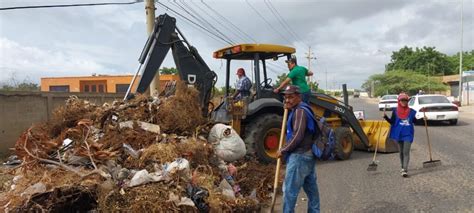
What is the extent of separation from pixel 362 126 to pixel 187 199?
7317 mm

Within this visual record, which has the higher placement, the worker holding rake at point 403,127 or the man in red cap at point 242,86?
the man in red cap at point 242,86

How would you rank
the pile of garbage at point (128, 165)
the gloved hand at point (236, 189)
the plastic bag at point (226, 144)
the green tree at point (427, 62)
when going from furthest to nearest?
1. the green tree at point (427, 62)
2. the plastic bag at point (226, 144)
3. the gloved hand at point (236, 189)
4. the pile of garbage at point (128, 165)

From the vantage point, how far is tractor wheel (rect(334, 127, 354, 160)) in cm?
969

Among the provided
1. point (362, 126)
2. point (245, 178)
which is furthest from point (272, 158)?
point (362, 126)

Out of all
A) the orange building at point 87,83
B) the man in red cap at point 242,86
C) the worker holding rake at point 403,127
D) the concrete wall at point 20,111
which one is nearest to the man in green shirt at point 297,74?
the man in red cap at point 242,86

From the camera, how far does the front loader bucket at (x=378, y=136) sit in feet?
34.6

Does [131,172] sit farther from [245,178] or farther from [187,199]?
[245,178]

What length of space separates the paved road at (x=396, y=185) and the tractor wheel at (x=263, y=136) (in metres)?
1.08

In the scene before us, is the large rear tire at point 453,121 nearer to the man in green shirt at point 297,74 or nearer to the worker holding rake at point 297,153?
the man in green shirt at point 297,74

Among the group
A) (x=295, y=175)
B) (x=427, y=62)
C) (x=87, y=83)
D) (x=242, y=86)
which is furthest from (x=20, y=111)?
(x=427, y=62)

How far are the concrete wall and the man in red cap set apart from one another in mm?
5538

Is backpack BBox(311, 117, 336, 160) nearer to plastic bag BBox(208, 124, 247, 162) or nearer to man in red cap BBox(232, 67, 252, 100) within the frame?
plastic bag BBox(208, 124, 247, 162)

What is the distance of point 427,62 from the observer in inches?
2990

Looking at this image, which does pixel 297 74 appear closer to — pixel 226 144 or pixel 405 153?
pixel 226 144
